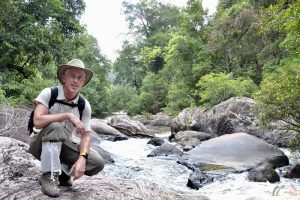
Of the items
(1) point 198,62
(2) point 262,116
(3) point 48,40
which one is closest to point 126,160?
(2) point 262,116

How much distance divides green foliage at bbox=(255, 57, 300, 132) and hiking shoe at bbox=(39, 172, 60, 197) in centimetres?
630

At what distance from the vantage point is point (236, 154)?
31.7 feet

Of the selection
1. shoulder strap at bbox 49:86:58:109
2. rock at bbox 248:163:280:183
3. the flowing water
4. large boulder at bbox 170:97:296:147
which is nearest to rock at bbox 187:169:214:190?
the flowing water

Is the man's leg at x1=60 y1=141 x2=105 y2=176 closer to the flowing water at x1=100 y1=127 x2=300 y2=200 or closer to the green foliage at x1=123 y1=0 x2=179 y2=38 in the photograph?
the flowing water at x1=100 y1=127 x2=300 y2=200

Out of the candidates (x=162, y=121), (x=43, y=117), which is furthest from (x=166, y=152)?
(x=162, y=121)

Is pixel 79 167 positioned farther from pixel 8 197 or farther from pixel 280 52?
pixel 280 52

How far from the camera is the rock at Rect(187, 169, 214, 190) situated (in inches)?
288

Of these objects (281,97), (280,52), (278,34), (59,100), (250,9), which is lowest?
(59,100)

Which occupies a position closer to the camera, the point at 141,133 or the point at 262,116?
the point at 262,116

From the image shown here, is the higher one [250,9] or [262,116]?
[250,9]

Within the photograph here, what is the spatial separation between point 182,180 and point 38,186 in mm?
5121

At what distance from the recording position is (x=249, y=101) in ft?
47.6

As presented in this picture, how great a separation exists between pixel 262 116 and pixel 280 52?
37.2 ft

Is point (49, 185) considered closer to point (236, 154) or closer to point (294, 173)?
point (294, 173)
